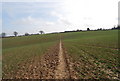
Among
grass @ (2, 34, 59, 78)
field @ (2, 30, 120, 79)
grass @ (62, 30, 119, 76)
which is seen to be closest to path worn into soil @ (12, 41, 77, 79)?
field @ (2, 30, 120, 79)

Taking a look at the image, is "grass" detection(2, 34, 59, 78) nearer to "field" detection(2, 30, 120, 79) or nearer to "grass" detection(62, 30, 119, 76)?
"field" detection(2, 30, 120, 79)

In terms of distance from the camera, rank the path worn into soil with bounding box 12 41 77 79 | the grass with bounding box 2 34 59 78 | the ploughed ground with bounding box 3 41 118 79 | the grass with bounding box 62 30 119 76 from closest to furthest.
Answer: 1. the ploughed ground with bounding box 3 41 118 79
2. the path worn into soil with bounding box 12 41 77 79
3. the grass with bounding box 62 30 119 76
4. the grass with bounding box 2 34 59 78

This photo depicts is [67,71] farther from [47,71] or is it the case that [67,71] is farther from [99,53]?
[99,53]

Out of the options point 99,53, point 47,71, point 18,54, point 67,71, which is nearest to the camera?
point 67,71

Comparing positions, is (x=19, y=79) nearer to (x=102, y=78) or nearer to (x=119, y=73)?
(x=102, y=78)

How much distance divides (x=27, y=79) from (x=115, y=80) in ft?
23.2

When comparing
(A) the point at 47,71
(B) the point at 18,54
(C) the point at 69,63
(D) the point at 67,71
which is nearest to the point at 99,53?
(C) the point at 69,63

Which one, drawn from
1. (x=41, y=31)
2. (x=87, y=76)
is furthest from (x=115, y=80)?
(x=41, y=31)

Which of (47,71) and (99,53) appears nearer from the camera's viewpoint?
(47,71)

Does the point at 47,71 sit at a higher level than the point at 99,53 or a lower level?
lower

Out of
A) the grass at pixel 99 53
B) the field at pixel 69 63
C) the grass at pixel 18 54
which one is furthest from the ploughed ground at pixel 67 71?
the grass at pixel 18 54

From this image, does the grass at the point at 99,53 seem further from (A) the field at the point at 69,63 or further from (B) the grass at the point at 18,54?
(B) the grass at the point at 18,54

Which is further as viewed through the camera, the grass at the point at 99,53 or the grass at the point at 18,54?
the grass at the point at 18,54

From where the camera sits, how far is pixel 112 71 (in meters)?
8.01
